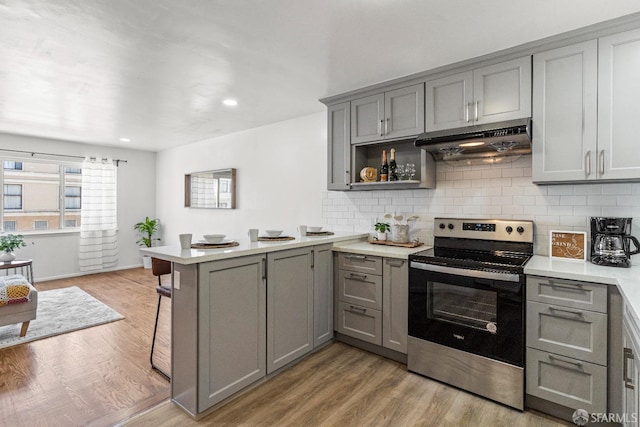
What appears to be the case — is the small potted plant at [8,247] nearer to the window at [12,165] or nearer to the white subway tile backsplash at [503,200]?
the window at [12,165]

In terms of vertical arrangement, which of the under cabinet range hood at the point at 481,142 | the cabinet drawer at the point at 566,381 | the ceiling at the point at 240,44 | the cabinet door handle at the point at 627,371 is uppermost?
Result: the ceiling at the point at 240,44

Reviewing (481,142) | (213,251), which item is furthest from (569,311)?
(213,251)

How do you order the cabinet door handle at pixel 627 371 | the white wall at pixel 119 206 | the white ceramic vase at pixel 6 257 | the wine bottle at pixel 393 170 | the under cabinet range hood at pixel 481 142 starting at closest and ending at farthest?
the cabinet door handle at pixel 627 371
the under cabinet range hood at pixel 481 142
the wine bottle at pixel 393 170
the white ceramic vase at pixel 6 257
the white wall at pixel 119 206

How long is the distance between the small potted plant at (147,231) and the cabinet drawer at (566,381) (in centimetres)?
629

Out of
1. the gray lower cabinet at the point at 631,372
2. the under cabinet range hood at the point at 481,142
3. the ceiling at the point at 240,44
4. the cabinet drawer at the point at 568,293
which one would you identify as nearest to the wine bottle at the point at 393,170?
the under cabinet range hood at the point at 481,142

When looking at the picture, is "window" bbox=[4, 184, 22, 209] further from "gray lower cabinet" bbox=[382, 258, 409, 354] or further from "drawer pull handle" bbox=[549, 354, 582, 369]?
"drawer pull handle" bbox=[549, 354, 582, 369]

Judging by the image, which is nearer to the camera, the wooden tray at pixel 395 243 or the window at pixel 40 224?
the wooden tray at pixel 395 243

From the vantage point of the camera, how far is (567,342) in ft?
6.29

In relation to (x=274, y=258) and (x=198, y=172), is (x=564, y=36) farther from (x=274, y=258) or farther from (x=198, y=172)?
(x=198, y=172)

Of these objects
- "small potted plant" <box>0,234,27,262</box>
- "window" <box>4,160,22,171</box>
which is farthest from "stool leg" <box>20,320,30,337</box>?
"window" <box>4,160,22,171</box>

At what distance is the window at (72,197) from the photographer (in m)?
5.79

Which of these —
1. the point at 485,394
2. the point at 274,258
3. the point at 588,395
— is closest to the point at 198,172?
the point at 274,258

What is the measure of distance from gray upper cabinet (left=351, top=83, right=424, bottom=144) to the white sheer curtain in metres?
5.10

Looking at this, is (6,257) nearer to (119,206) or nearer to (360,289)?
(119,206)
